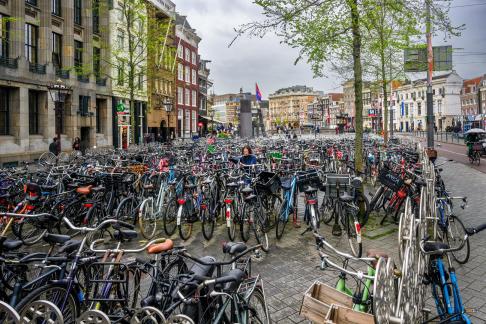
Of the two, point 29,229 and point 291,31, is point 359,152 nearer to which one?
point 291,31

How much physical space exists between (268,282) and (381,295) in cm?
291

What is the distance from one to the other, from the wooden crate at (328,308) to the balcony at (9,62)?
22.3m

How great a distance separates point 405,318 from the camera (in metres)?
2.58

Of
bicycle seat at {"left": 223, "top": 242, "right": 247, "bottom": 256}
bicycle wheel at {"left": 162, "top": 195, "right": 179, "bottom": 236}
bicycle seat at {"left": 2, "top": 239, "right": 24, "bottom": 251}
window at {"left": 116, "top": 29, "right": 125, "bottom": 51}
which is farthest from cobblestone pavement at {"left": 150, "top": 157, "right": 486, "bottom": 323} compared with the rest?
window at {"left": 116, "top": 29, "right": 125, "bottom": 51}

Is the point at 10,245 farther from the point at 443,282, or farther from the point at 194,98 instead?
the point at 194,98

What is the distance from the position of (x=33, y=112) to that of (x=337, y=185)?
21.6 meters

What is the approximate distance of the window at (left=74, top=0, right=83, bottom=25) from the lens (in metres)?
27.3

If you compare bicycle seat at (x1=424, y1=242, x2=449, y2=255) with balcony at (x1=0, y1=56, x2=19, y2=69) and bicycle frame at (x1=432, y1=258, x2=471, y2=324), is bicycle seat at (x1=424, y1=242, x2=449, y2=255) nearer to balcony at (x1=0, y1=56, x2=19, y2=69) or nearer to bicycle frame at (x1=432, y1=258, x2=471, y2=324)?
bicycle frame at (x1=432, y1=258, x2=471, y2=324)

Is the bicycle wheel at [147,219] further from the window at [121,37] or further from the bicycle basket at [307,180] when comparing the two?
the window at [121,37]

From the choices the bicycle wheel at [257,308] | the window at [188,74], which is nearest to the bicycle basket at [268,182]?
the bicycle wheel at [257,308]

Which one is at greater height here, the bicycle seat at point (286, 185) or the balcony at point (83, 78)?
the balcony at point (83, 78)

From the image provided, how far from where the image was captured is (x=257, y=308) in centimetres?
334

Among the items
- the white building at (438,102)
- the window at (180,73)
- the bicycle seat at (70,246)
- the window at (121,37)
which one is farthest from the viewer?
the white building at (438,102)

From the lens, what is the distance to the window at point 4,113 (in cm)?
2055
